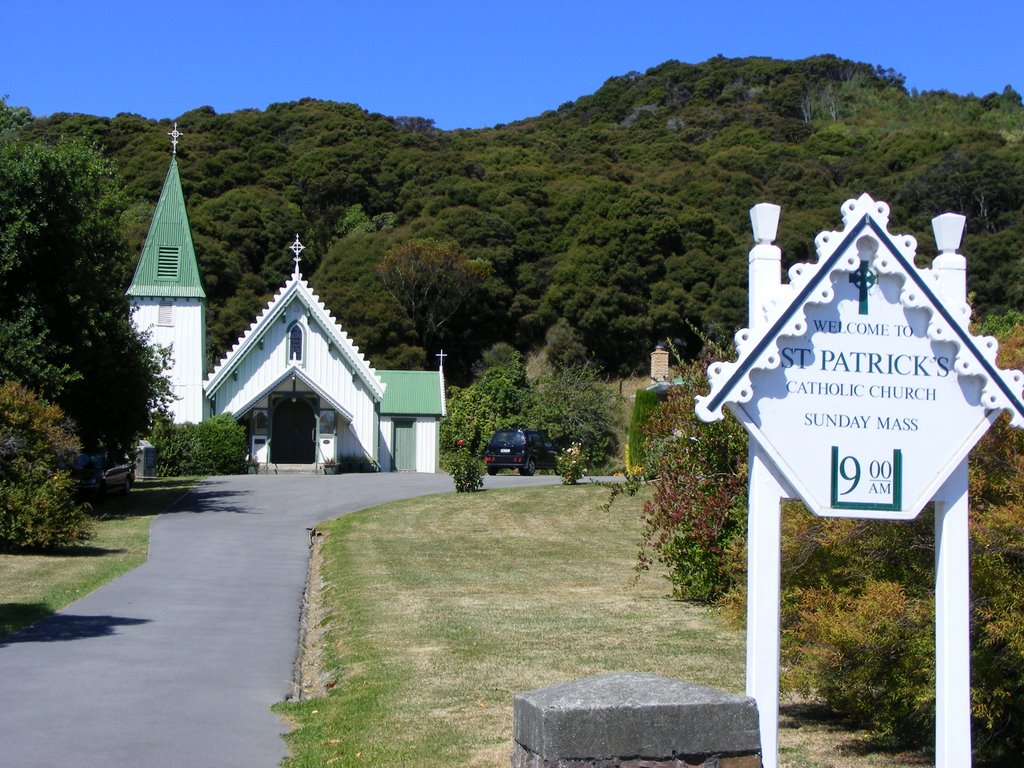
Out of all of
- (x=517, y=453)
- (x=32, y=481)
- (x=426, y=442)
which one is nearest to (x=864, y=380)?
(x=32, y=481)

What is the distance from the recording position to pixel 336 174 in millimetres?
76750

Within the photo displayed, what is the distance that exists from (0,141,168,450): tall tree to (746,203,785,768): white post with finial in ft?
74.1

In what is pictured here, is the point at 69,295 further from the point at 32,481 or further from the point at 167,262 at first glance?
the point at 167,262

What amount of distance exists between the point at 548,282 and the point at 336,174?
18.6m

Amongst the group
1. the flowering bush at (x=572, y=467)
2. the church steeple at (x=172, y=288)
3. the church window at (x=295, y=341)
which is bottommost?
the flowering bush at (x=572, y=467)

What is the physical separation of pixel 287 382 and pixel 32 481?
74.2ft

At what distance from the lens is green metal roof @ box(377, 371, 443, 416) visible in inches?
1855

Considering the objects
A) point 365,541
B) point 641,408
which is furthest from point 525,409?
point 365,541

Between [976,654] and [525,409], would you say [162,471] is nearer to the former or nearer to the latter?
[525,409]

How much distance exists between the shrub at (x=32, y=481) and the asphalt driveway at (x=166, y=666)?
5.60 ft

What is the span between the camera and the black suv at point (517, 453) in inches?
1661

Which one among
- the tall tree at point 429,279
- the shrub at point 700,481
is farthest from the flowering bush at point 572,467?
the tall tree at point 429,279

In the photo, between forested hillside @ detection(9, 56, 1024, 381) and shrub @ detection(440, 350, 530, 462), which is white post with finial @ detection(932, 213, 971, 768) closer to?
shrub @ detection(440, 350, 530, 462)

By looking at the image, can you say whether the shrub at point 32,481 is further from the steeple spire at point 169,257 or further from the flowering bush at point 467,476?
the steeple spire at point 169,257
